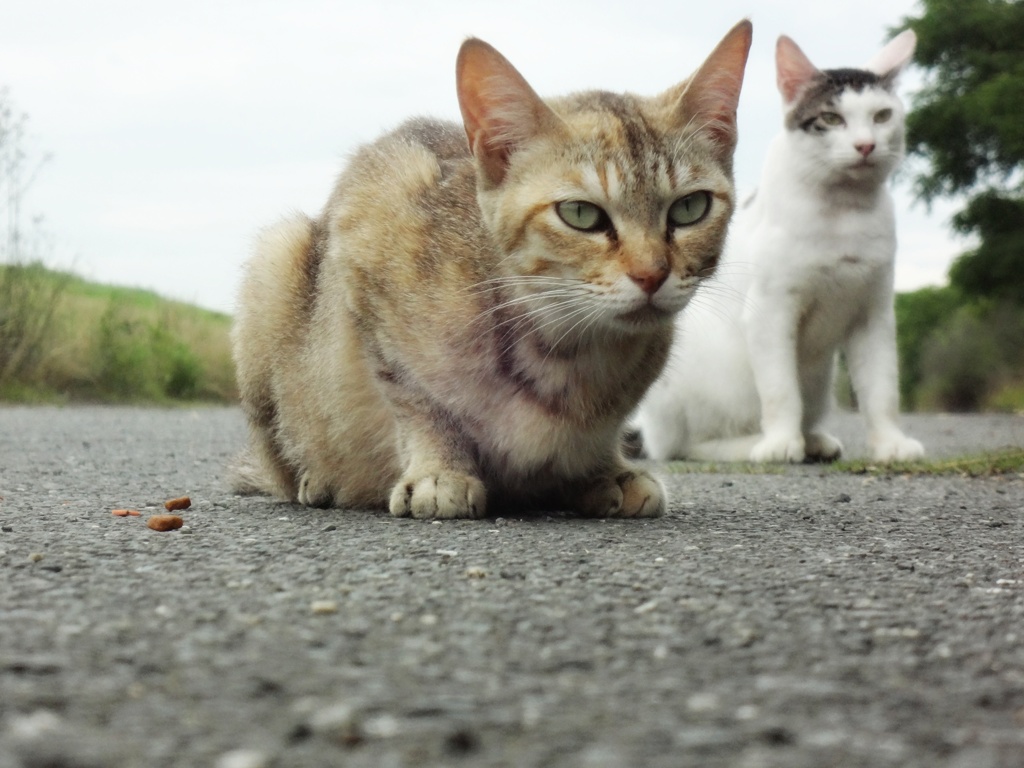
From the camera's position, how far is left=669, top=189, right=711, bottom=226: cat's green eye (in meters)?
2.74

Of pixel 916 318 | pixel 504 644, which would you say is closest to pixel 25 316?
pixel 504 644

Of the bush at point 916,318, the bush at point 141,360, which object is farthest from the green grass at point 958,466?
the bush at point 916,318

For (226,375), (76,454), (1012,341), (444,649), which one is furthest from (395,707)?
(1012,341)

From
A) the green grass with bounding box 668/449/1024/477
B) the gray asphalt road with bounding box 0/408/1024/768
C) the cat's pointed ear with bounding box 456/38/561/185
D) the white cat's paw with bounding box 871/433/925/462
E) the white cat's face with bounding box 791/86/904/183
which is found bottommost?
the gray asphalt road with bounding box 0/408/1024/768

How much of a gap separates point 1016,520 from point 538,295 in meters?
1.56

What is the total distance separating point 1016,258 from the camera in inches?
674

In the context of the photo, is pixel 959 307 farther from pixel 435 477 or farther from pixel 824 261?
pixel 435 477

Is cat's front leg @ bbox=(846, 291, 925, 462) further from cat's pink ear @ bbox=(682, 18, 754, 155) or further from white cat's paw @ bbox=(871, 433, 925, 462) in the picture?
cat's pink ear @ bbox=(682, 18, 754, 155)

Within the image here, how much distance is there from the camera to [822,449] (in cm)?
571

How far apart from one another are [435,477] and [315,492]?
601 mm

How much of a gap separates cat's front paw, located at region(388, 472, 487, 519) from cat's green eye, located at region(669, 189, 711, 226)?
868 mm

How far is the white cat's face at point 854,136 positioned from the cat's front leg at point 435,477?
3.36 m

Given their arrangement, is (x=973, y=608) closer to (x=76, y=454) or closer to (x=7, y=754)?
(x=7, y=754)

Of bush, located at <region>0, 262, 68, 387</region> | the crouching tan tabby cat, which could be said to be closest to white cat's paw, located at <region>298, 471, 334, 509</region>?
the crouching tan tabby cat
